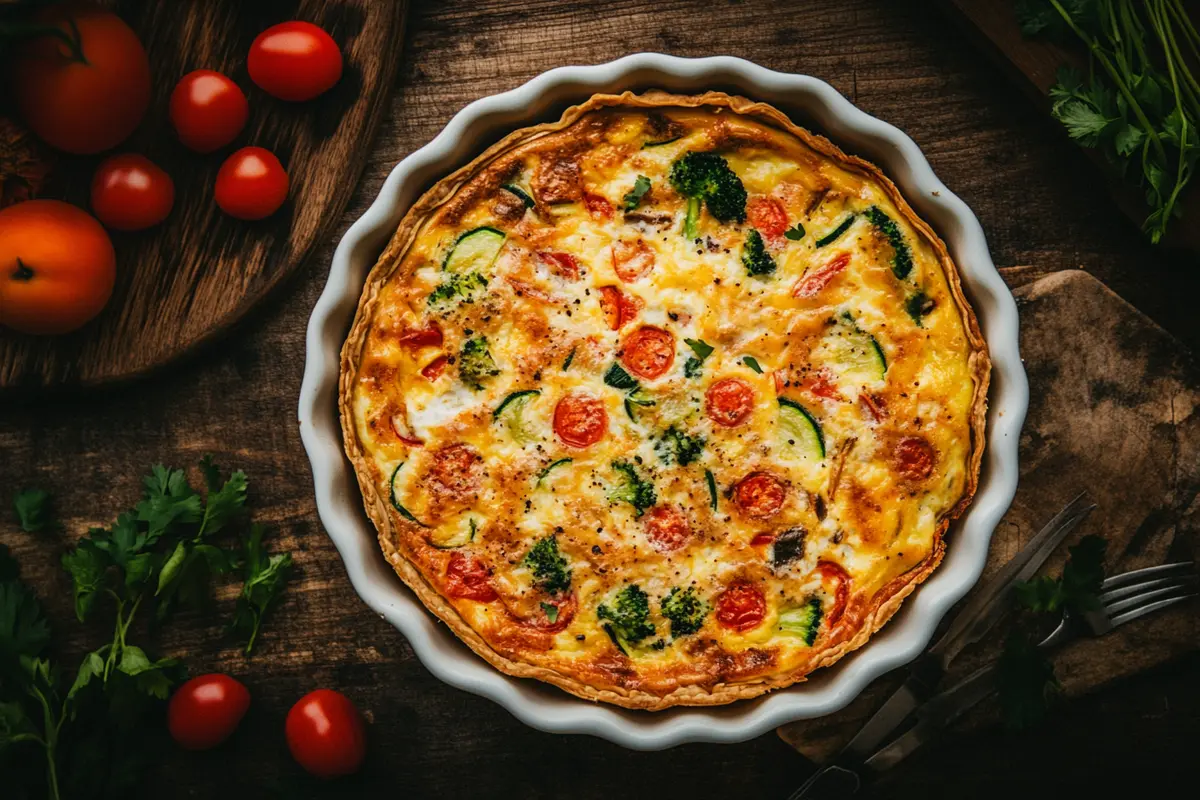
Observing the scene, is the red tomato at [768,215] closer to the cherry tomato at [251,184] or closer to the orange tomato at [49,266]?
the cherry tomato at [251,184]

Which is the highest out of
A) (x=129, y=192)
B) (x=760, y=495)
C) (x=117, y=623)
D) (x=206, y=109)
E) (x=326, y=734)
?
(x=206, y=109)

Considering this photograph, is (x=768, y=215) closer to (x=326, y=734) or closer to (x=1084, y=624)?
(x=1084, y=624)

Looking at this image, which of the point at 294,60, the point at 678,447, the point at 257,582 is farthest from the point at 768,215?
the point at 257,582

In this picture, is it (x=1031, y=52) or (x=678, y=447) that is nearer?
(x=678, y=447)

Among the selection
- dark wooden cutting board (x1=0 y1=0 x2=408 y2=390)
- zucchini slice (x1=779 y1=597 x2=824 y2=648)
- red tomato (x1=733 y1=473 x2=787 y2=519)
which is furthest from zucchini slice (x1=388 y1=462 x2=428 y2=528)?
zucchini slice (x1=779 y1=597 x2=824 y2=648)

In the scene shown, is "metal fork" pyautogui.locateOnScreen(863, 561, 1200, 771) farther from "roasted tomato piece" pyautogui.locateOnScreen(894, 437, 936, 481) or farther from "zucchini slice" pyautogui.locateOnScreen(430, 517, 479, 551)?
"zucchini slice" pyautogui.locateOnScreen(430, 517, 479, 551)
